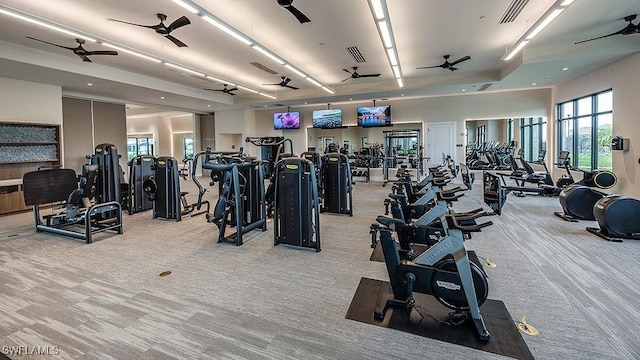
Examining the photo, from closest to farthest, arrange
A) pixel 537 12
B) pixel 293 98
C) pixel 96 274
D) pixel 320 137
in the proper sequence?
pixel 96 274 → pixel 537 12 → pixel 293 98 → pixel 320 137

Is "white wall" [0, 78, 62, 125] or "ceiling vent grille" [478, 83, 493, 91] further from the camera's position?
"ceiling vent grille" [478, 83, 493, 91]

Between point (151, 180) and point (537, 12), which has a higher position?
point (537, 12)

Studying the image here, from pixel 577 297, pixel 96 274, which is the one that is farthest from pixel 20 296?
pixel 577 297

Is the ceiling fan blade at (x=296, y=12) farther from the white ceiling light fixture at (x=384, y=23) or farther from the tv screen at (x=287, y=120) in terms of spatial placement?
the tv screen at (x=287, y=120)

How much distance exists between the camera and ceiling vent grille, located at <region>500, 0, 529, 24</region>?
467cm

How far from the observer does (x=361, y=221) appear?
18.8 ft

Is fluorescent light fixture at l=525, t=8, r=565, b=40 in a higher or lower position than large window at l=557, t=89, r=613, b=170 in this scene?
higher

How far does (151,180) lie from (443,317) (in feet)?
19.0

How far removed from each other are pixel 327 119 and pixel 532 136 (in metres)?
7.69

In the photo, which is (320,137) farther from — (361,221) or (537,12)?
(537,12)

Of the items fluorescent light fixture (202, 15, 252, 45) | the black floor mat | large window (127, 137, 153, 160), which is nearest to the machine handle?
the black floor mat

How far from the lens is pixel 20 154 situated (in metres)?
7.18

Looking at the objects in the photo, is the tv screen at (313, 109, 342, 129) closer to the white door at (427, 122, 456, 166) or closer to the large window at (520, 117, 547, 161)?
the white door at (427, 122, 456, 166)

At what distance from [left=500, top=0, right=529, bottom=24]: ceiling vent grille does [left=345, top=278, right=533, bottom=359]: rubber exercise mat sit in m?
4.56
